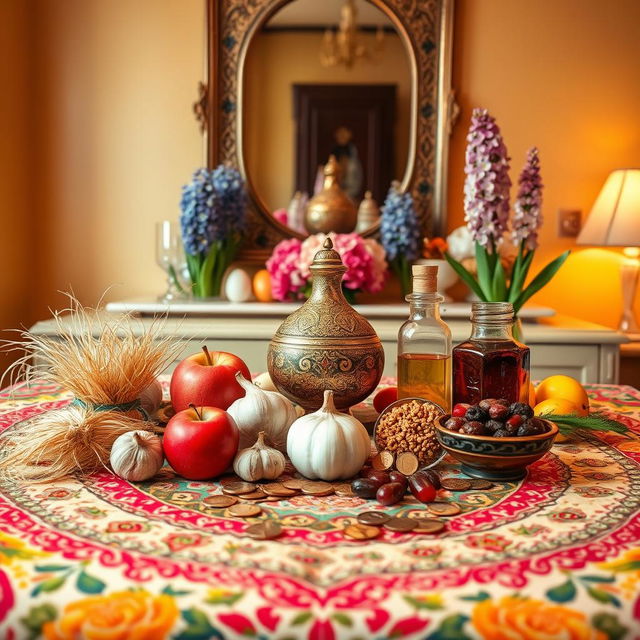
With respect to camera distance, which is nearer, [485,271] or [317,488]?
[317,488]

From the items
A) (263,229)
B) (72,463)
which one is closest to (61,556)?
Result: (72,463)

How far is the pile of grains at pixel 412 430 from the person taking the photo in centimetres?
99

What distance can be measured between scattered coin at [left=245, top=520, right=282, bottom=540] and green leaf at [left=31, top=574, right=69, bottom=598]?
0.61ft

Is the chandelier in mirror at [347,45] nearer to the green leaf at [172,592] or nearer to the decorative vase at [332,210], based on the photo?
the decorative vase at [332,210]

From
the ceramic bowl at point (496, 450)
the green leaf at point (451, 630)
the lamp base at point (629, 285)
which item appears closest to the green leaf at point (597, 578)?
the green leaf at point (451, 630)

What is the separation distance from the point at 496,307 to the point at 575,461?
0.80ft

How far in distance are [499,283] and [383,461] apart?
612 mm

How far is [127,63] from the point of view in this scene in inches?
109

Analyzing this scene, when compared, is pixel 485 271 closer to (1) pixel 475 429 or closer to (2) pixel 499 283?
(2) pixel 499 283

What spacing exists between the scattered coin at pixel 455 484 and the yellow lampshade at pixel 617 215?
1.87 m

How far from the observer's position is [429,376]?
113 cm

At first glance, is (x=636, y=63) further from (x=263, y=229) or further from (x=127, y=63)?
(x=127, y=63)

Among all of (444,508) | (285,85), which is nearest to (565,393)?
(444,508)

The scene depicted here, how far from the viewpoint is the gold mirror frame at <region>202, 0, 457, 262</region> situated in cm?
271
